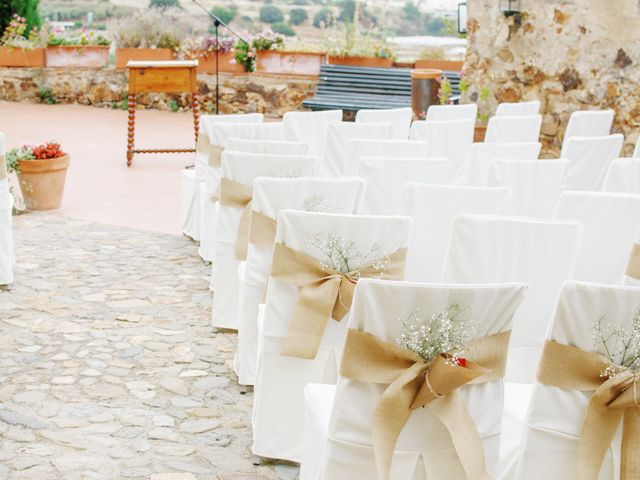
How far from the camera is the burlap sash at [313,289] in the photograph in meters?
3.04

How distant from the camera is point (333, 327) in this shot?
3.22 metres

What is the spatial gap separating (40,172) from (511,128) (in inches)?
135

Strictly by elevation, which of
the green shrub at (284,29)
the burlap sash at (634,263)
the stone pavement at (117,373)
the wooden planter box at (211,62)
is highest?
the green shrub at (284,29)

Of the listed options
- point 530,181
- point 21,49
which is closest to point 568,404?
point 530,181

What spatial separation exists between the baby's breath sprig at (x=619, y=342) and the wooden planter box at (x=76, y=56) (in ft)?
37.8

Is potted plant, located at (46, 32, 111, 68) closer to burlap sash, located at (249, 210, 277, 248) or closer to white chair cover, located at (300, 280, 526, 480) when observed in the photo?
burlap sash, located at (249, 210, 277, 248)

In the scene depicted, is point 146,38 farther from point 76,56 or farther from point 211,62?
point 211,62

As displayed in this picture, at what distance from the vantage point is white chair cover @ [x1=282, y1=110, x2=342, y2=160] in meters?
6.13

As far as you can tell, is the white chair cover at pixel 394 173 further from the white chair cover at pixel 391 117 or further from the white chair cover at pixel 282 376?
the white chair cover at pixel 391 117

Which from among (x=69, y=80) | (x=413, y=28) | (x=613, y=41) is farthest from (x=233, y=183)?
(x=413, y=28)

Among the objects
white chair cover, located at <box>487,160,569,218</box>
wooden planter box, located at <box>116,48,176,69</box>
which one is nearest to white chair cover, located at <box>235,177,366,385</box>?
white chair cover, located at <box>487,160,569,218</box>

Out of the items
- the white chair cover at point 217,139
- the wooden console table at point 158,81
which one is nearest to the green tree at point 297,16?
the wooden console table at point 158,81

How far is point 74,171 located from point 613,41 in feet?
15.8

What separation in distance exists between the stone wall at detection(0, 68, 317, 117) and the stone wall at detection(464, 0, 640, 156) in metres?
Answer: 4.64
